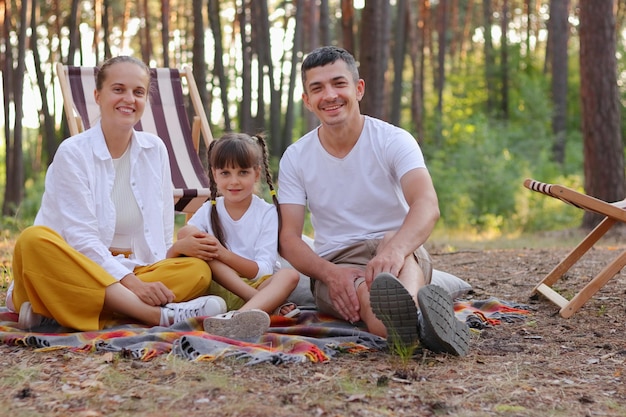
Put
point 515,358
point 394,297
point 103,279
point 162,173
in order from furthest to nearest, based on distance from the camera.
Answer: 1. point 162,173
2. point 103,279
3. point 515,358
4. point 394,297

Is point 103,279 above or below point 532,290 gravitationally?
above

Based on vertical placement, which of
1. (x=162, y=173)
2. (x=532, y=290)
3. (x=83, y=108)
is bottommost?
(x=532, y=290)

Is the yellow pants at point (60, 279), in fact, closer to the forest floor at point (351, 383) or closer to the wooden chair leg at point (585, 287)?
the forest floor at point (351, 383)

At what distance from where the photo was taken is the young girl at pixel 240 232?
3.52 metres

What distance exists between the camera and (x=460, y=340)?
2922 millimetres

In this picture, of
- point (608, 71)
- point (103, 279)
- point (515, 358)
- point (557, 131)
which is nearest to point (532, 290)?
point (515, 358)

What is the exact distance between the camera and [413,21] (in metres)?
19.2

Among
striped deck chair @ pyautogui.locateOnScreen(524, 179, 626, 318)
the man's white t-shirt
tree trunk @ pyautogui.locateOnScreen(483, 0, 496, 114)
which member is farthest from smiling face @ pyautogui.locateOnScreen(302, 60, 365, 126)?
tree trunk @ pyautogui.locateOnScreen(483, 0, 496, 114)

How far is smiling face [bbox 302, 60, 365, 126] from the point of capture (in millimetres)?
3359

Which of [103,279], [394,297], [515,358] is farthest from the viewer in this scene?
[103,279]

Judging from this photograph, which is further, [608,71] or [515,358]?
[608,71]

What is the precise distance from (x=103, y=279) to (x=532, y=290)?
228 cm

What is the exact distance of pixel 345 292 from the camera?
3213 mm

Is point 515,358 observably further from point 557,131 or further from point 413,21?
point 557,131
